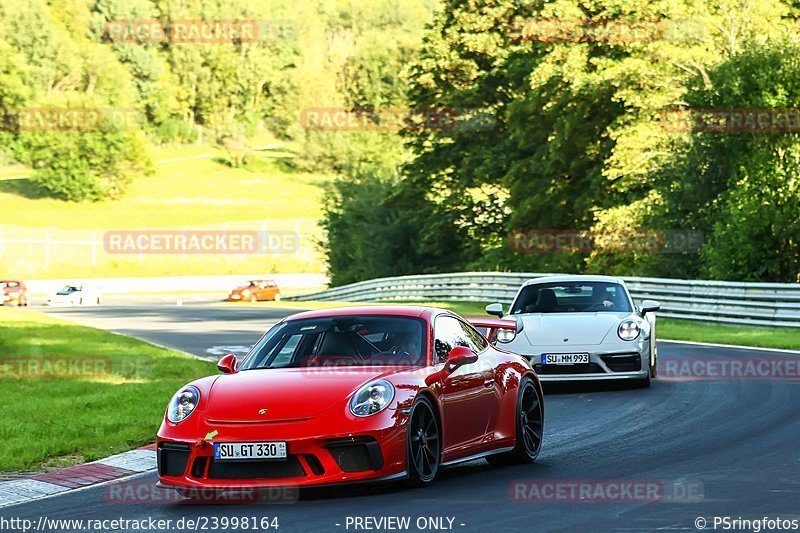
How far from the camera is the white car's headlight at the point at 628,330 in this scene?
55.1 ft

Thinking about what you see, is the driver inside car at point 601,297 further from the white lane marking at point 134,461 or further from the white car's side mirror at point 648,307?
the white lane marking at point 134,461

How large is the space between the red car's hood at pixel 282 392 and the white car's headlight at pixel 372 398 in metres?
0.06

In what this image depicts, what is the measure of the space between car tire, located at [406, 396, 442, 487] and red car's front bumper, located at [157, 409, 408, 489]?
0.16m

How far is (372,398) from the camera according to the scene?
8891 millimetres

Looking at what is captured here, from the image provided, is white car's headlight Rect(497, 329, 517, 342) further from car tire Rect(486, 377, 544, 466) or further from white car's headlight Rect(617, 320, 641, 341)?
car tire Rect(486, 377, 544, 466)

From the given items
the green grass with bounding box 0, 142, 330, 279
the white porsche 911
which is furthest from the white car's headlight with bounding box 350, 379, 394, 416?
the green grass with bounding box 0, 142, 330, 279

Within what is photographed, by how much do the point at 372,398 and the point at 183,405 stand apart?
130 centimetres

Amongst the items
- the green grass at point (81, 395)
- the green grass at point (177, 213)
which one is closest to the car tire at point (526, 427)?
the green grass at point (81, 395)

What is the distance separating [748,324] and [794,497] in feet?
74.5

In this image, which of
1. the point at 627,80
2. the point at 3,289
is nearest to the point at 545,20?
the point at 627,80

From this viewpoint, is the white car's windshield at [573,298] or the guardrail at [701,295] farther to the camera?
the guardrail at [701,295]

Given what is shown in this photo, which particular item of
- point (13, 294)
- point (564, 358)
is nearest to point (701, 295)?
point (564, 358)

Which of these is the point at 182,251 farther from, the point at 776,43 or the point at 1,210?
the point at 776,43

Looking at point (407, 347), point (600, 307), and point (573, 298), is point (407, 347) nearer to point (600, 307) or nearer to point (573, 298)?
point (600, 307)
